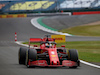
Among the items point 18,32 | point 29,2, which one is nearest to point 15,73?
point 18,32

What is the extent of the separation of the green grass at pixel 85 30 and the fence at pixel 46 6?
19904mm

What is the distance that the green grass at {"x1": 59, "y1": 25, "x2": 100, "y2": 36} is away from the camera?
140 ft

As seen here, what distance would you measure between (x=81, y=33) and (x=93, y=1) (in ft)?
87.6

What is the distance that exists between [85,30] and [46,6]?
28689 millimetres

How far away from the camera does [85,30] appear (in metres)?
44.9

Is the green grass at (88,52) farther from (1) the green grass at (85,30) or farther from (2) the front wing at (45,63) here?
(1) the green grass at (85,30)

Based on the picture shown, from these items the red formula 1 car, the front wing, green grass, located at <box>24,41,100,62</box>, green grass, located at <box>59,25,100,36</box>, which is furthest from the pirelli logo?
green grass, located at <box>59,25,100,36</box>

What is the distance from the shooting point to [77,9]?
68438 millimetres

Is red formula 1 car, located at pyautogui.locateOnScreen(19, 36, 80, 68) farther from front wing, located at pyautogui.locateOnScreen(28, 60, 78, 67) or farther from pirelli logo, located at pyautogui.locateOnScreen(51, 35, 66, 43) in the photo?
pirelli logo, located at pyautogui.locateOnScreen(51, 35, 66, 43)

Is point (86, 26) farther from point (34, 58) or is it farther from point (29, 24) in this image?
point (34, 58)

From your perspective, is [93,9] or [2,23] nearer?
[2,23]

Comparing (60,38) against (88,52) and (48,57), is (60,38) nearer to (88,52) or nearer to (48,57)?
(48,57)

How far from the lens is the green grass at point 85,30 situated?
42659 millimetres

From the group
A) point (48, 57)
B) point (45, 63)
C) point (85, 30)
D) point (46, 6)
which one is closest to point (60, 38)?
point (48, 57)
